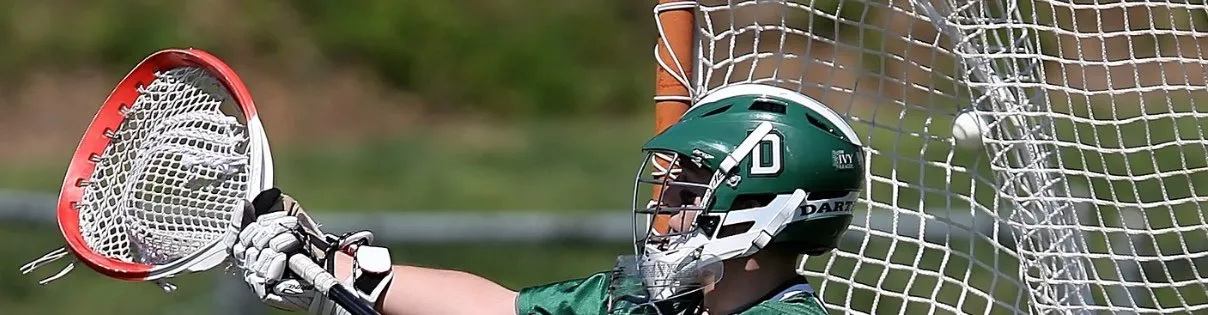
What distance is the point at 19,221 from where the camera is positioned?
6578 mm

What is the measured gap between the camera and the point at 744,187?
2.74 meters

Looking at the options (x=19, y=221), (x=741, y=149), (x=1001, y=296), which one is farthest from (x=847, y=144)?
(x=19, y=221)

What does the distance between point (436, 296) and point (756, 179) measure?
724mm

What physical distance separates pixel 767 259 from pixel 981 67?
873mm

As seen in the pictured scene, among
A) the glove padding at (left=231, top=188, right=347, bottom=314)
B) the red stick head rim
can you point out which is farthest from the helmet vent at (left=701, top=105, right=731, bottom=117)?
the red stick head rim

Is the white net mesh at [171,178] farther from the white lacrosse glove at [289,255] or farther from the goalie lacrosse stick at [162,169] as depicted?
the white lacrosse glove at [289,255]

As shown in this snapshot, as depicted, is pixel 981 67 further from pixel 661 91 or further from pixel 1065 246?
pixel 661 91

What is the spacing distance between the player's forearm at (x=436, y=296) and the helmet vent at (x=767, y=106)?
25.4 inches

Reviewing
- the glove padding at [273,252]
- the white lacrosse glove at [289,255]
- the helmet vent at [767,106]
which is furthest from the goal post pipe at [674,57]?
the glove padding at [273,252]

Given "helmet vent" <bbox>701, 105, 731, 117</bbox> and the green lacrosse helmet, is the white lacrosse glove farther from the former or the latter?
"helmet vent" <bbox>701, 105, 731, 117</bbox>

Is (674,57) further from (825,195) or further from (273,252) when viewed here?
(273,252)

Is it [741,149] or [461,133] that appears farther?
[461,133]

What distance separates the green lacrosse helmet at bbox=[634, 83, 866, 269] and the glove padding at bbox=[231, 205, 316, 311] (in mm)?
610

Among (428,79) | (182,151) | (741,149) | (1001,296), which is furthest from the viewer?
(428,79)
